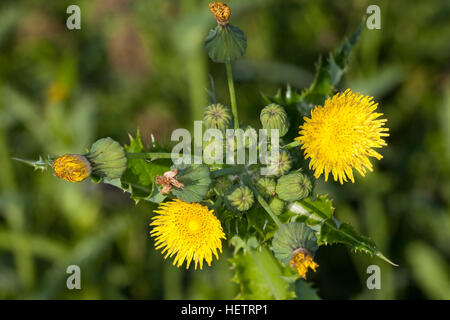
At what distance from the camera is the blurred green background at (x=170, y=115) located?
514 cm

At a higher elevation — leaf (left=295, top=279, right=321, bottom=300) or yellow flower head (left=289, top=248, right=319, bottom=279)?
yellow flower head (left=289, top=248, right=319, bottom=279)

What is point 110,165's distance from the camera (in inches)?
117

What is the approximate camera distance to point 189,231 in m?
2.87

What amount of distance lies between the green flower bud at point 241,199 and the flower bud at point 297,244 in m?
0.26

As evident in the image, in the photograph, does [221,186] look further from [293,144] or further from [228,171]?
[293,144]

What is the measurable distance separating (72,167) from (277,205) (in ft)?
4.48

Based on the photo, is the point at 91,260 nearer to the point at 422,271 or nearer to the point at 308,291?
the point at 308,291

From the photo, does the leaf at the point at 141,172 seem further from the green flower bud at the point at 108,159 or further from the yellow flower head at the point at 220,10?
the yellow flower head at the point at 220,10

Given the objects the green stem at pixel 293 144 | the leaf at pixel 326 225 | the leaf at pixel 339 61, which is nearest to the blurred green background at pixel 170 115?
the leaf at pixel 339 61

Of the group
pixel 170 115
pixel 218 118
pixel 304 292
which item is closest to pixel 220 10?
pixel 218 118

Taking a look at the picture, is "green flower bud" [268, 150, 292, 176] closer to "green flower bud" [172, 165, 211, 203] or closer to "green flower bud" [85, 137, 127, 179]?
"green flower bud" [172, 165, 211, 203]

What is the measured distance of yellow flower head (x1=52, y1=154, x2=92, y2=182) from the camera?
9.46 ft
